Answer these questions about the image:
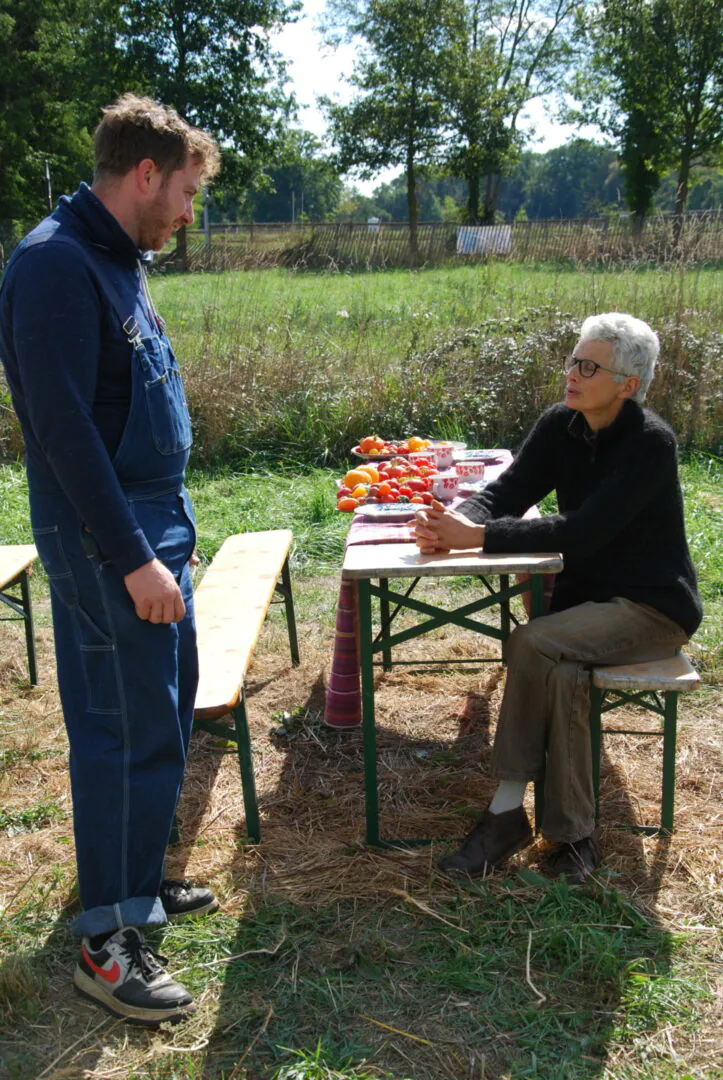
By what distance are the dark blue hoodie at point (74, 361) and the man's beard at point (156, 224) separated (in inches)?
3.5

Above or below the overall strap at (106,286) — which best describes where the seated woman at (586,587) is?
below

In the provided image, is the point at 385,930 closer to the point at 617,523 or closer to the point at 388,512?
the point at 617,523

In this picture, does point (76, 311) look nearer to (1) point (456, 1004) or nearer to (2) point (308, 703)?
(1) point (456, 1004)

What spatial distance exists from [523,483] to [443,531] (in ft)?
1.86

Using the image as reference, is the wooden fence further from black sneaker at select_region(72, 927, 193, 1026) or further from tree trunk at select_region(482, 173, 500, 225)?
tree trunk at select_region(482, 173, 500, 225)

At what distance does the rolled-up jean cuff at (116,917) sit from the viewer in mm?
2250

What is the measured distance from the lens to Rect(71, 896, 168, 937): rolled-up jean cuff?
2.25 m

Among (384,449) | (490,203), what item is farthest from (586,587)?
(490,203)

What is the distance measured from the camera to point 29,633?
165 inches

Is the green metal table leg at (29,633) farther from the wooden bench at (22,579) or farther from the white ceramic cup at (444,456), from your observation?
the white ceramic cup at (444,456)

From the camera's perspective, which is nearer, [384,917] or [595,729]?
[384,917]

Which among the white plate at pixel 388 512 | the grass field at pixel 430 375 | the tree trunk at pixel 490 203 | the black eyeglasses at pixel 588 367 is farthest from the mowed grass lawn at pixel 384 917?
the tree trunk at pixel 490 203

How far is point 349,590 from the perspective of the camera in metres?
3.71

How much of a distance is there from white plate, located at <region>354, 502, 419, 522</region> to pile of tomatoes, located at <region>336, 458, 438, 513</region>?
0.14 metres
